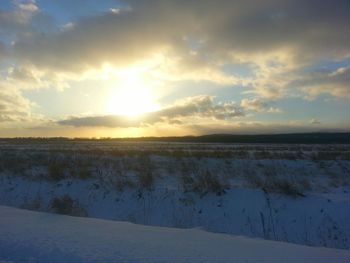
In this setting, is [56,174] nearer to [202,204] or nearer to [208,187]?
[208,187]

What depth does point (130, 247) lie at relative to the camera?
4.00m

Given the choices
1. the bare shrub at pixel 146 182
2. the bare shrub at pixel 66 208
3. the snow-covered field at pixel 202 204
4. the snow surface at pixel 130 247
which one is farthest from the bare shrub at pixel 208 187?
the snow surface at pixel 130 247

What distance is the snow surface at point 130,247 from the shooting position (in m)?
3.71

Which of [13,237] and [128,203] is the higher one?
[13,237]

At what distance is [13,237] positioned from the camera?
4355 mm

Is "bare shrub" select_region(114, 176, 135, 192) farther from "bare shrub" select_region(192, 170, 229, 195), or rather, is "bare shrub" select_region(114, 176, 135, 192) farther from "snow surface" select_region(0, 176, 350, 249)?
"bare shrub" select_region(192, 170, 229, 195)

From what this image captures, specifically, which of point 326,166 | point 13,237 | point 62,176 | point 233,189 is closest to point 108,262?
point 13,237

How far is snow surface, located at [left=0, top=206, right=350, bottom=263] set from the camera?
371cm

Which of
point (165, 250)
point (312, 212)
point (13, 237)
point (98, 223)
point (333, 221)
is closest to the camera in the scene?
point (165, 250)

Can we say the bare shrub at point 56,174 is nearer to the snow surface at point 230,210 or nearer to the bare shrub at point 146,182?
the snow surface at point 230,210

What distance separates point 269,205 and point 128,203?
13.6 feet

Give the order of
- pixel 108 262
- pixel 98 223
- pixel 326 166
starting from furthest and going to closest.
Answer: pixel 326 166, pixel 98 223, pixel 108 262

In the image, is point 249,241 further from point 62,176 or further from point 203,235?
point 62,176

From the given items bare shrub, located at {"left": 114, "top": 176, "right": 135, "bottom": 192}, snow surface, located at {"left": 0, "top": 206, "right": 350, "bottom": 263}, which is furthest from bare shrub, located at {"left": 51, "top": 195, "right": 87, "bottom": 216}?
bare shrub, located at {"left": 114, "top": 176, "right": 135, "bottom": 192}
